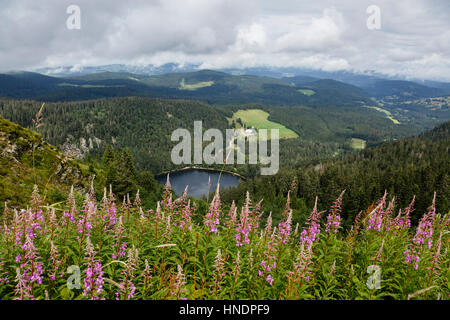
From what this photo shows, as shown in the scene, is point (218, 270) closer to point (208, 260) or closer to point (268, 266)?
point (268, 266)

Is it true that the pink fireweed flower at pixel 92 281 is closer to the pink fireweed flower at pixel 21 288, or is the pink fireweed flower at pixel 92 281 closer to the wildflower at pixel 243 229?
the pink fireweed flower at pixel 21 288

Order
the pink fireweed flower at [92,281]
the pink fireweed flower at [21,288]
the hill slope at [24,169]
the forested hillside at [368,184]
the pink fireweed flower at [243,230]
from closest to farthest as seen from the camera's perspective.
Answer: the pink fireweed flower at [21,288], the pink fireweed flower at [92,281], the pink fireweed flower at [243,230], the hill slope at [24,169], the forested hillside at [368,184]

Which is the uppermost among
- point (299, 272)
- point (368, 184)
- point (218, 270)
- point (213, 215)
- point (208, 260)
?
point (213, 215)

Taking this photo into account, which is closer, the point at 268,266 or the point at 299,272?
the point at 299,272

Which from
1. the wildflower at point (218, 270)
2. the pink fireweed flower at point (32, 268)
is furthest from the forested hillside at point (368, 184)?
the pink fireweed flower at point (32, 268)

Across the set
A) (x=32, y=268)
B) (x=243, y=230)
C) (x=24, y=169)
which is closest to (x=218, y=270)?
(x=243, y=230)

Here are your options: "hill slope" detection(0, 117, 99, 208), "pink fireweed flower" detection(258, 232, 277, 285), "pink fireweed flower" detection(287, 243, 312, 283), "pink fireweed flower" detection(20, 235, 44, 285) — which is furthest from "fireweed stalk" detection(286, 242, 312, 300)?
"hill slope" detection(0, 117, 99, 208)

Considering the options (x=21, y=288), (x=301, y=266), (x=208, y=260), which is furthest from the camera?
(x=208, y=260)

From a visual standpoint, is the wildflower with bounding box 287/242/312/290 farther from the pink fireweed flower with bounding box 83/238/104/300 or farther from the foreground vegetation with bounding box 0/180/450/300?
the pink fireweed flower with bounding box 83/238/104/300

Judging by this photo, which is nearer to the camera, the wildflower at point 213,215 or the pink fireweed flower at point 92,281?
the pink fireweed flower at point 92,281

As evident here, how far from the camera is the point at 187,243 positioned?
22.4 ft

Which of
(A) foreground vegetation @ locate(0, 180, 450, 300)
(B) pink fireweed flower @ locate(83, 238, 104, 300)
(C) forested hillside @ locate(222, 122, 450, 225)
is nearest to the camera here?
(B) pink fireweed flower @ locate(83, 238, 104, 300)
